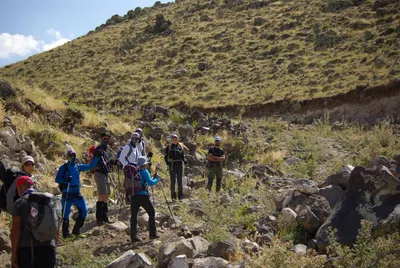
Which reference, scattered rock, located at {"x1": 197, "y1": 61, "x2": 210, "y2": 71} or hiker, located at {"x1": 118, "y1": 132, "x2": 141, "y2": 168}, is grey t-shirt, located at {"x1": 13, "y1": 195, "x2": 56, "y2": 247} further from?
scattered rock, located at {"x1": 197, "y1": 61, "x2": 210, "y2": 71}

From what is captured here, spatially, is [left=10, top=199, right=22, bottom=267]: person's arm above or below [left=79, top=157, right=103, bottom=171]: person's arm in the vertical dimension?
below

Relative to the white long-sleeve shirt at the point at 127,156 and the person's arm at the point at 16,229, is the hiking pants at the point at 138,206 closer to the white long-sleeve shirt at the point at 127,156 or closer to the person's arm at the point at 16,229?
the white long-sleeve shirt at the point at 127,156

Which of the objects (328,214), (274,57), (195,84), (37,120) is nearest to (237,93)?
(195,84)

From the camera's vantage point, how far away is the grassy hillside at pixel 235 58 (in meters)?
23.0

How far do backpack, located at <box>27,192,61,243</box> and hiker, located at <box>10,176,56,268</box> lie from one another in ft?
0.05

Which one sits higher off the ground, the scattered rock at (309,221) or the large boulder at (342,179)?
the large boulder at (342,179)

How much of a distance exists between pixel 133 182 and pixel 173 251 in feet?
5.39

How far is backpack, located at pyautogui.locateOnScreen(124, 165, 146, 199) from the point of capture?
6.74m

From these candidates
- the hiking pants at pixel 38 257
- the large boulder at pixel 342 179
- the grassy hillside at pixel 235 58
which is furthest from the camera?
the grassy hillside at pixel 235 58

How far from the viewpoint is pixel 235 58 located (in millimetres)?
29953

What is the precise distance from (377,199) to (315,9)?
32495 millimetres

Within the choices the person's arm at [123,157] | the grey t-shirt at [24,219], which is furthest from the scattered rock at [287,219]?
the grey t-shirt at [24,219]

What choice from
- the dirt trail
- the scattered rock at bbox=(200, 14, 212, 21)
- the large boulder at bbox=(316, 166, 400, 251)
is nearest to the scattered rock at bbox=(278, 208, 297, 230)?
the large boulder at bbox=(316, 166, 400, 251)

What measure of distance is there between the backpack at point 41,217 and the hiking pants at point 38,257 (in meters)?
0.17
